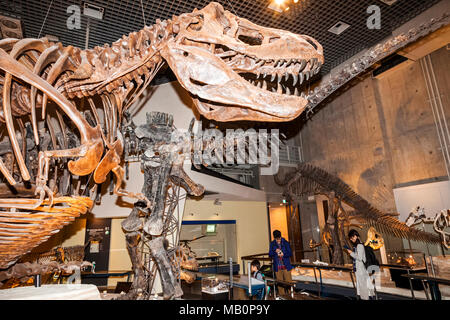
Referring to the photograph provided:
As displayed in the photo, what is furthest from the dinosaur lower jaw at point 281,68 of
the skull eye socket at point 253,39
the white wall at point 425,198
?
the white wall at point 425,198

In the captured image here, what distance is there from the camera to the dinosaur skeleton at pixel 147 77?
1.84 metres

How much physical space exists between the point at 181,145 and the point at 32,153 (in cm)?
201

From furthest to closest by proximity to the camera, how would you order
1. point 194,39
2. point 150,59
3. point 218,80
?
point 150,59 → point 194,39 → point 218,80

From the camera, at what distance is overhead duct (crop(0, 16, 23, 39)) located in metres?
4.38

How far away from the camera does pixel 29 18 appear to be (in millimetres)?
4496

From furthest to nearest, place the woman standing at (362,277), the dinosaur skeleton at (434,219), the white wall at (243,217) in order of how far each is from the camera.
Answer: the white wall at (243,217), the dinosaur skeleton at (434,219), the woman standing at (362,277)

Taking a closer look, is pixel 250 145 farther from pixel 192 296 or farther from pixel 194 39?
pixel 194 39

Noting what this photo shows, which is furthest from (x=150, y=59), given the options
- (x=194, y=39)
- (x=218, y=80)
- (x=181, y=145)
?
(x=181, y=145)

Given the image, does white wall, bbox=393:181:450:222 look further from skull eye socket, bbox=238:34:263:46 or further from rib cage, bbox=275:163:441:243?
skull eye socket, bbox=238:34:263:46

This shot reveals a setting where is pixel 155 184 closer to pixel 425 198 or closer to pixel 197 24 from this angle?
pixel 197 24

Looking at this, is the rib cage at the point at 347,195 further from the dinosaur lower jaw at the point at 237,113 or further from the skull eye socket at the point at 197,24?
the skull eye socket at the point at 197,24

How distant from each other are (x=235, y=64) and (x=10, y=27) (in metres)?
4.74

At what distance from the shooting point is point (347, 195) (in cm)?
771

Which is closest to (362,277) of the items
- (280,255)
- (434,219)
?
(280,255)
